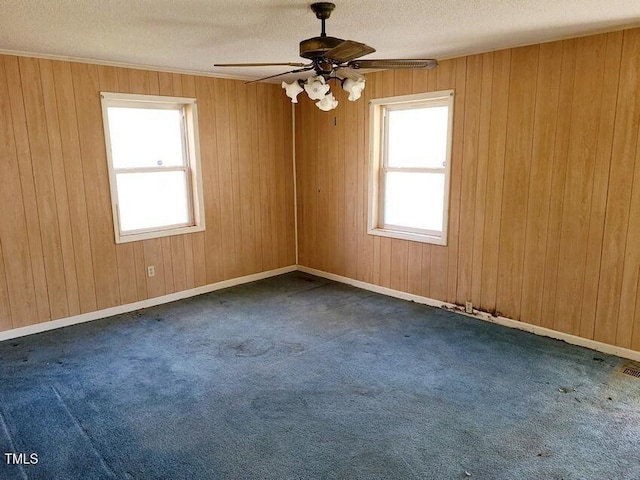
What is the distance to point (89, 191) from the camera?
13.5 ft

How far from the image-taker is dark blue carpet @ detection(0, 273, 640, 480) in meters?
2.28

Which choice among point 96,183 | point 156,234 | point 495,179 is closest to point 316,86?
point 495,179

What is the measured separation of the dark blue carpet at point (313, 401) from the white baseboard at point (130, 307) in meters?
0.12

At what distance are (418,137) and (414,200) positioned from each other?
2.08ft

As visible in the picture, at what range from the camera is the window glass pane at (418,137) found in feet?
14.2

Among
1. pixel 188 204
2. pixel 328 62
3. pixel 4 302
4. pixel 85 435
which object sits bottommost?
pixel 85 435

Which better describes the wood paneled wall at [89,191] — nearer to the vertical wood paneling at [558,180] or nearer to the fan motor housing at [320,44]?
the fan motor housing at [320,44]

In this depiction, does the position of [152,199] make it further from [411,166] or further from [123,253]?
[411,166]

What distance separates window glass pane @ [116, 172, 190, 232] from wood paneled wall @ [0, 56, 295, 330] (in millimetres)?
199

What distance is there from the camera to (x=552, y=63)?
3.46 meters

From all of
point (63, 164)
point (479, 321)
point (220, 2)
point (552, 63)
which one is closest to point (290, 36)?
point (220, 2)

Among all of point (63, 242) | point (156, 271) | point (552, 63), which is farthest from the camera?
point (156, 271)

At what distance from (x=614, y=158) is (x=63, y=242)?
4497 millimetres

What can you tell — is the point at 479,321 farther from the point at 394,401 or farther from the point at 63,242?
the point at 63,242
